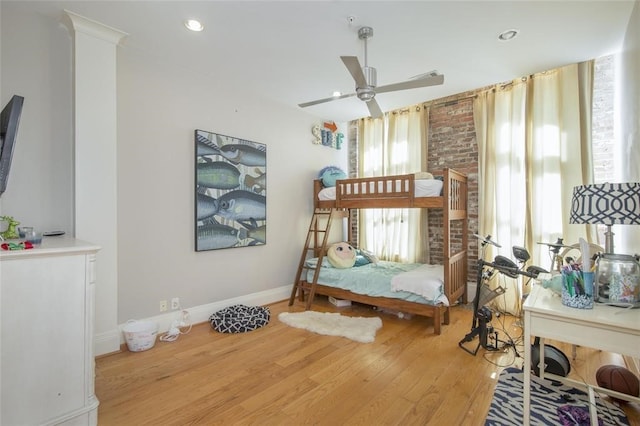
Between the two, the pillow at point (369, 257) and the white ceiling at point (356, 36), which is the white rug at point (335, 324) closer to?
the pillow at point (369, 257)

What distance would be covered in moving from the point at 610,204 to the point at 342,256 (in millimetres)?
2727

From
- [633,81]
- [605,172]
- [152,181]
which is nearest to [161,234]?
[152,181]

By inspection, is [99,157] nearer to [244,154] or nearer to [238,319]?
[244,154]

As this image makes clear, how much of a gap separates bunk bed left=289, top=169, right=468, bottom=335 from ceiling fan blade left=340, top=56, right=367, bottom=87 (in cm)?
138

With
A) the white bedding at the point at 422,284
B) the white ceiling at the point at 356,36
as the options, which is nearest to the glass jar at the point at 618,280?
the white bedding at the point at 422,284

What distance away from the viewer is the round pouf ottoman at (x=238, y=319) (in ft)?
9.80

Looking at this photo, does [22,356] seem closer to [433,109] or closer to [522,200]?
[522,200]

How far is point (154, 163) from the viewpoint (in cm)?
288

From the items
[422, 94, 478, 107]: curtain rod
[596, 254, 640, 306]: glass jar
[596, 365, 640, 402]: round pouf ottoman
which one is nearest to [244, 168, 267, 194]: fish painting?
[422, 94, 478, 107]: curtain rod

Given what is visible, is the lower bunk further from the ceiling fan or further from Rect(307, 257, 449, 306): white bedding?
the ceiling fan

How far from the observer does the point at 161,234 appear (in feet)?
9.63

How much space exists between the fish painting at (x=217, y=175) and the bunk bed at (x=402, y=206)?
4.22 feet

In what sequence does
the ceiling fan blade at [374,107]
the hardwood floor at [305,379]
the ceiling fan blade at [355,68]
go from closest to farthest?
the hardwood floor at [305,379]
the ceiling fan blade at [355,68]
the ceiling fan blade at [374,107]

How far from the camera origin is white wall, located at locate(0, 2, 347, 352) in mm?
2256
